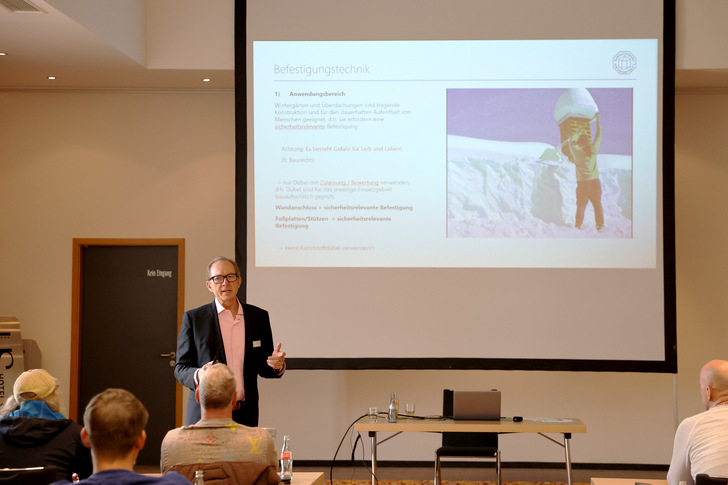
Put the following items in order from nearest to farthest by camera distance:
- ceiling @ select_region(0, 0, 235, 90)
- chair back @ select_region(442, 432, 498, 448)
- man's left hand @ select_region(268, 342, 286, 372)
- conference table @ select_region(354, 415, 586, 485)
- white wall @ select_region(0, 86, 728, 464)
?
man's left hand @ select_region(268, 342, 286, 372) < conference table @ select_region(354, 415, 586, 485) < chair back @ select_region(442, 432, 498, 448) < ceiling @ select_region(0, 0, 235, 90) < white wall @ select_region(0, 86, 728, 464)

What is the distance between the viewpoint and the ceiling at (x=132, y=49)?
5.71 meters

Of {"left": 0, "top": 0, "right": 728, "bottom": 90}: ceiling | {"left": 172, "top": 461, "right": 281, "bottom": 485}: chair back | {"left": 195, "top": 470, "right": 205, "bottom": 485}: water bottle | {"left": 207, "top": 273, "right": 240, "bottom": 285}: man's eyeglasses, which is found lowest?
{"left": 172, "top": 461, "right": 281, "bottom": 485}: chair back

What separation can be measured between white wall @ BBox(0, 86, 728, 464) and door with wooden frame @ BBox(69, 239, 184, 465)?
114mm

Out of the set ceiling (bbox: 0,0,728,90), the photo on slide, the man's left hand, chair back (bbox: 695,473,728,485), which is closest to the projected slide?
the photo on slide

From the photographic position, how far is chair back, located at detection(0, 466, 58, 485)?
2.82 m

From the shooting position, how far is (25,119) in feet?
23.8

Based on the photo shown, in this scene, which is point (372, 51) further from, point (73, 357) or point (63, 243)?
point (73, 357)

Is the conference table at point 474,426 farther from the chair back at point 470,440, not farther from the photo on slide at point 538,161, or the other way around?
the photo on slide at point 538,161

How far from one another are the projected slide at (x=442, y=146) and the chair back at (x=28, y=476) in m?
3.38

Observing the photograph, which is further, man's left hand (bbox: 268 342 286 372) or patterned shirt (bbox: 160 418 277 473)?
man's left hand (bbox: 268 342 286 372)

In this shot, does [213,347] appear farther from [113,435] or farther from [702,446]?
[702,446]

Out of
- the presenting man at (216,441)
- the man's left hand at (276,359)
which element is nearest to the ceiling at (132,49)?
the man's left hand at (276,359)

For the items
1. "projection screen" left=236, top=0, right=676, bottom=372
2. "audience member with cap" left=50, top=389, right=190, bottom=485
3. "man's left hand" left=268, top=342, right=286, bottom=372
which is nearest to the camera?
"audience member with cap" left=50, top=389, right=190, bottom=485

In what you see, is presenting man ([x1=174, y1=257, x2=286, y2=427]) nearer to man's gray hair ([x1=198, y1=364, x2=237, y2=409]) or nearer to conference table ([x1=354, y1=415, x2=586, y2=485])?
conference table ([x1=354, y1=415, x2=586, y2=485])
